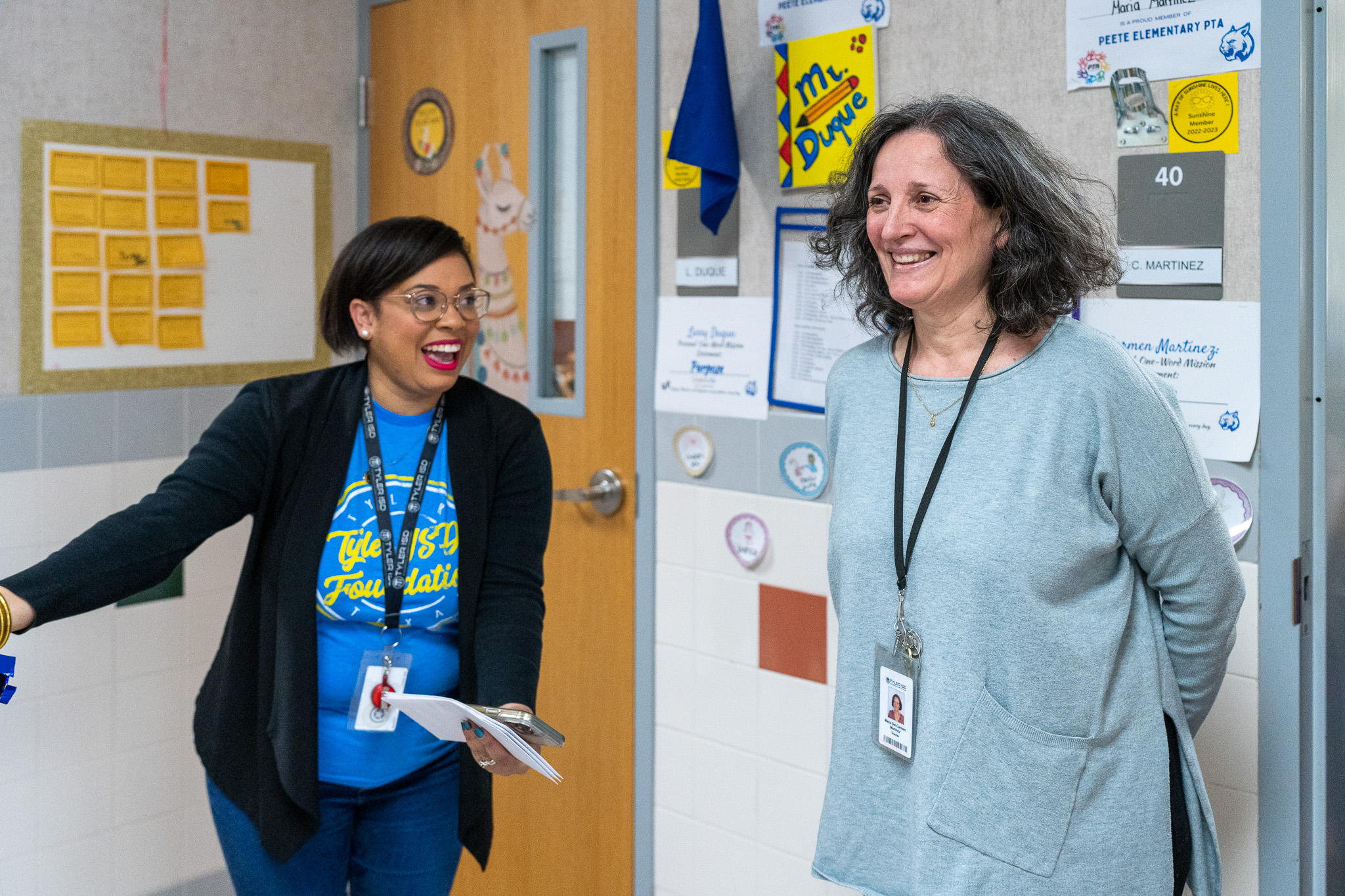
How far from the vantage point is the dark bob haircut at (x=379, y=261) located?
1689 mm

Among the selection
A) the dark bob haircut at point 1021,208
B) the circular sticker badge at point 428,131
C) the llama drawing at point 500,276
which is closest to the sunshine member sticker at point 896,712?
the dark bob haircut at point 1021,208

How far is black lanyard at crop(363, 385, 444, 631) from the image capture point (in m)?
1.65

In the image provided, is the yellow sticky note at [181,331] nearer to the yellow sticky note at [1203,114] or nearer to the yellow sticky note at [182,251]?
the yellow sticky note at [182,251]

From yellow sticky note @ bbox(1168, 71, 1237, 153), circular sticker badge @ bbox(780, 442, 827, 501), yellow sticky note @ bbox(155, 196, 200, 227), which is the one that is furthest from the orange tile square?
yellow sticky note @ bbox(155, 196, 200, 227)

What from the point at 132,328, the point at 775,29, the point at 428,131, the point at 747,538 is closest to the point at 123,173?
the point at 132,328

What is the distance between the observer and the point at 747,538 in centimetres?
221

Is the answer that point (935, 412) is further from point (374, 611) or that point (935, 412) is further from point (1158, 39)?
point (374, 611)

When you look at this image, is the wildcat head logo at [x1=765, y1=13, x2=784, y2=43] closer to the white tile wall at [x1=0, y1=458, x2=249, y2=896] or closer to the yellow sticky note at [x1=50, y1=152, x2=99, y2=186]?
the yellow sticky note at [x1=50, y1=152, x2=99, y2=186]

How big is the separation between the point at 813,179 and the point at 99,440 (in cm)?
161

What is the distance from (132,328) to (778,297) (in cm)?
143

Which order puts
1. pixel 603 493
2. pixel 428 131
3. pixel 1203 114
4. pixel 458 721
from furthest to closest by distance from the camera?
1. pixel 428 131
2. pixel 603 493
3. pixel 1203 114
4. pixel 458 721

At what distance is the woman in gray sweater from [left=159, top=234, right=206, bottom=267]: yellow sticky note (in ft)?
5.81

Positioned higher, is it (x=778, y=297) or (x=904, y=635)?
(x=778, y=297)

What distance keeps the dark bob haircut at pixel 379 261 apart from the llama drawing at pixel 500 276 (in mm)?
821
